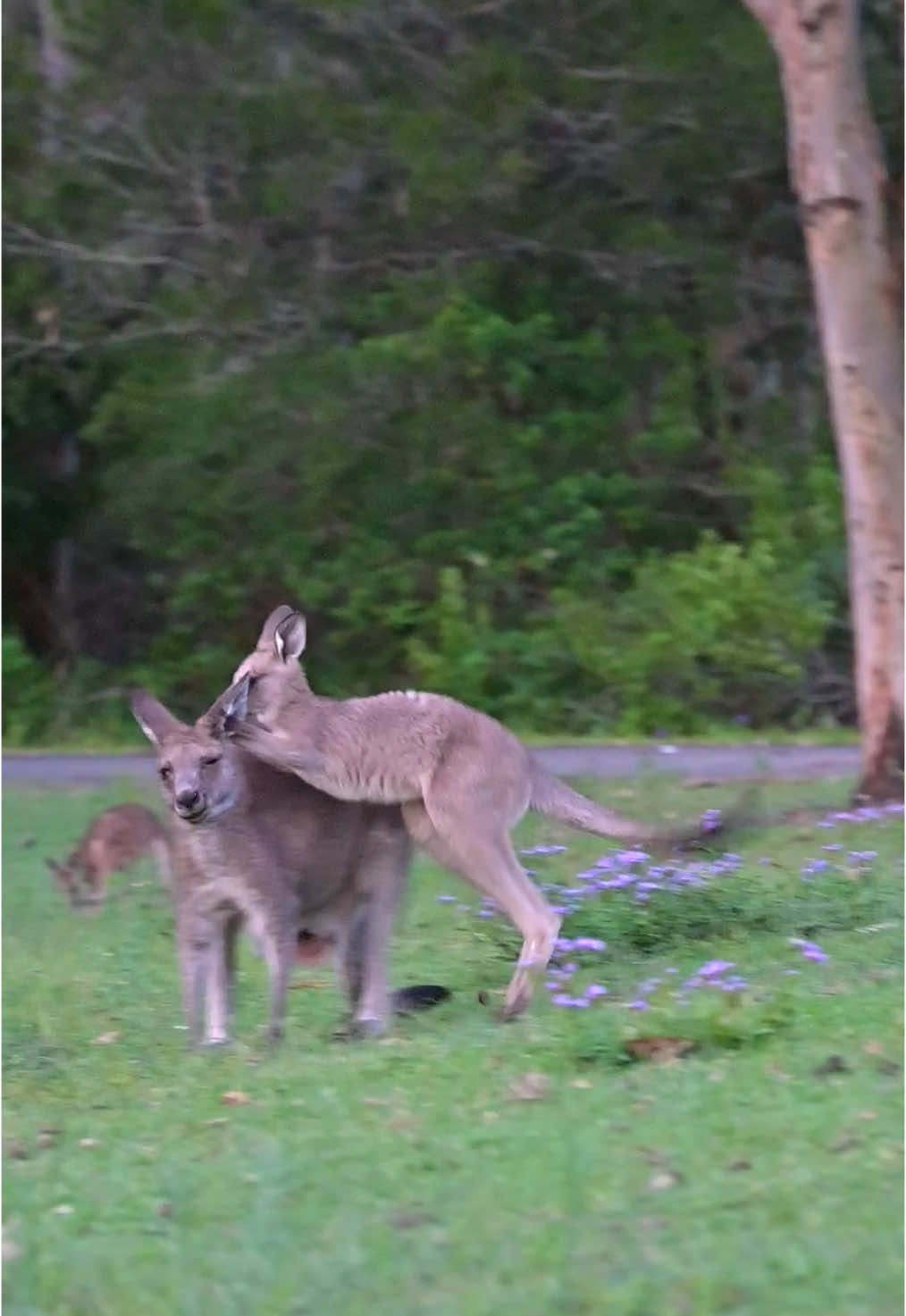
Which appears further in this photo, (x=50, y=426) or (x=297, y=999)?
(x=50, y=426)

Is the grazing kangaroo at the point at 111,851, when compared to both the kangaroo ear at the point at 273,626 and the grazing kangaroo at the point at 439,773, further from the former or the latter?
the grazing kangaroo at the point at 439,773

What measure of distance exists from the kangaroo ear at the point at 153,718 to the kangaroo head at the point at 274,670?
0.28 m

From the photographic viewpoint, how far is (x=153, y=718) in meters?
7.80

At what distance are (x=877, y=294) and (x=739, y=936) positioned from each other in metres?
5.40

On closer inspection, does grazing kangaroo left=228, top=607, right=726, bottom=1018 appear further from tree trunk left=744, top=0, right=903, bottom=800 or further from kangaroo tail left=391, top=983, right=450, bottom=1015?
tree trunk left=744, top=0, right=903, bottom=800

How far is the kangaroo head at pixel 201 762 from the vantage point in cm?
739

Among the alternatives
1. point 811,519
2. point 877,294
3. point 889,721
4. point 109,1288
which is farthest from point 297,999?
point 811,519

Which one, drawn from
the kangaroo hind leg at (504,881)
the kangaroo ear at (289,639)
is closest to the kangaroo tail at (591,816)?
the kangaroo hind leg at (504,881)

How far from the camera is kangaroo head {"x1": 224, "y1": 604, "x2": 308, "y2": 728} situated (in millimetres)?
8047

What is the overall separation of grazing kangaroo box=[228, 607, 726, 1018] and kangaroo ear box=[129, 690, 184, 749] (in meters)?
0.26

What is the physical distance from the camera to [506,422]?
896 inches

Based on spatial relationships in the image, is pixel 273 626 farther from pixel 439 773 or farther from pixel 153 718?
pixel 439 773

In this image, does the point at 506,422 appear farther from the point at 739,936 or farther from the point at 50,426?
the point at 739,936

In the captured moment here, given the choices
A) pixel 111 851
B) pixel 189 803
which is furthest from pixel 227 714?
pixel 111 851
